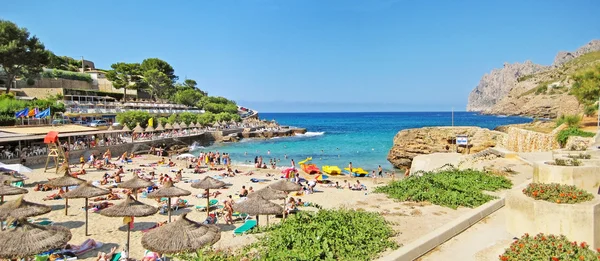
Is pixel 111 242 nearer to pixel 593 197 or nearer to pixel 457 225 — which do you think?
pixel 457 225

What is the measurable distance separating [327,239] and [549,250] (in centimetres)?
402

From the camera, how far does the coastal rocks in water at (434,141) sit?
30781 mm

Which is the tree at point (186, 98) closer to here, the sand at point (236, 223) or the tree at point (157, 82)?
the tree at point (157, 82)

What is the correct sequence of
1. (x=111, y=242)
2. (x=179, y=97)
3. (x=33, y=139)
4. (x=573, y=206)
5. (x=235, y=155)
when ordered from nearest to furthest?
(x=573, y=206) < (x=111, y=242) < (x=33, y=139) < (x=235, y=155) < (x=179, y=97)

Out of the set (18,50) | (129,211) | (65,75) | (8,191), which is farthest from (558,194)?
(65,75)

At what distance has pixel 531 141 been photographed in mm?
24594

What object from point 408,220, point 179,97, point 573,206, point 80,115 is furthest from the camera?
point 179,97

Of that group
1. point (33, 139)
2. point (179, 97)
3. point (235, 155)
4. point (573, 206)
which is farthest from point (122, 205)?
point (179, 97)

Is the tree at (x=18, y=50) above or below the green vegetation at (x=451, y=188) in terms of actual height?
above

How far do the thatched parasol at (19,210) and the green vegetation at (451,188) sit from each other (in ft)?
37.7

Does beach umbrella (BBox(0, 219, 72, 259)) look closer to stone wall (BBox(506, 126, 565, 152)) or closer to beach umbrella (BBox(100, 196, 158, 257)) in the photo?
beach umbrella (BBox(100, 196, 158, 257))

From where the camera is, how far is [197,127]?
6162cm

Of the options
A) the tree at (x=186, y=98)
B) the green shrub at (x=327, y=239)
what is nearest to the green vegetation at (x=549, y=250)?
the green shrub at (x=327, y=239)

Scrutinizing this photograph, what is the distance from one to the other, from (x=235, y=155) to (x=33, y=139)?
18.9 m
